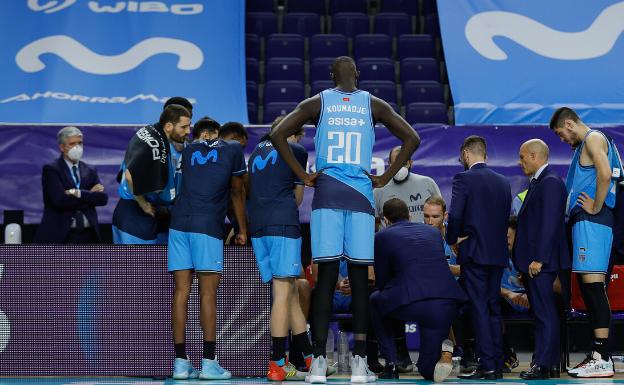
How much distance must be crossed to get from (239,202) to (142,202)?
872 mm

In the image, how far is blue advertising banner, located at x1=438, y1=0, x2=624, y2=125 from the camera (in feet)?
40.3

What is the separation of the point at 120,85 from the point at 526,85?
4.92m

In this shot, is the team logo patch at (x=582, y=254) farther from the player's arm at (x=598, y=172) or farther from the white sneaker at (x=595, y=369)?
the white sneaker at (x=595, y=369)

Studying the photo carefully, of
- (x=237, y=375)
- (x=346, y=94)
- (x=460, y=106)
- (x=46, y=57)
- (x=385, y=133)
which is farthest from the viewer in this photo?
(x=46, y=57)

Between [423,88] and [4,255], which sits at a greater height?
[423,88]

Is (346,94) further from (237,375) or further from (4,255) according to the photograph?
(4,255)

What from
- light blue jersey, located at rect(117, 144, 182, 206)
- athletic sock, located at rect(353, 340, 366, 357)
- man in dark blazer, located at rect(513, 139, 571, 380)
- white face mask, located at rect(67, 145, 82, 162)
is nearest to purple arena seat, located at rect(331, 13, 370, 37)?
white face mask, located at rect(67, 145, 82, 162)

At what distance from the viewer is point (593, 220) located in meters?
7.56

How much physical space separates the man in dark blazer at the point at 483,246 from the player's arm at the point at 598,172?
571 mm

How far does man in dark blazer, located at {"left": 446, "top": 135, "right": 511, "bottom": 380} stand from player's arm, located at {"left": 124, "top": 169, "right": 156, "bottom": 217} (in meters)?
2.20

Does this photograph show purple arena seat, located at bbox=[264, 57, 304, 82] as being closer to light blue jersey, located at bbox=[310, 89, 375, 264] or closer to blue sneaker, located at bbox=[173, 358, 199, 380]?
light blue jersey, located at bbox=[310, 89, 375, 264]

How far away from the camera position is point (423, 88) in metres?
13.8

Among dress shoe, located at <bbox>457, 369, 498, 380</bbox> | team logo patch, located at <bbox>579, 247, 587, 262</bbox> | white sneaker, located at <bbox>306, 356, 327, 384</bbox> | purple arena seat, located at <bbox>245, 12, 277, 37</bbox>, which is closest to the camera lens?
white sneaker, located at <bbox>306, 356, 327, 384</bbox>

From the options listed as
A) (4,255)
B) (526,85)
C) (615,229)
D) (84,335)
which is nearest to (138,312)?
(84,335)
